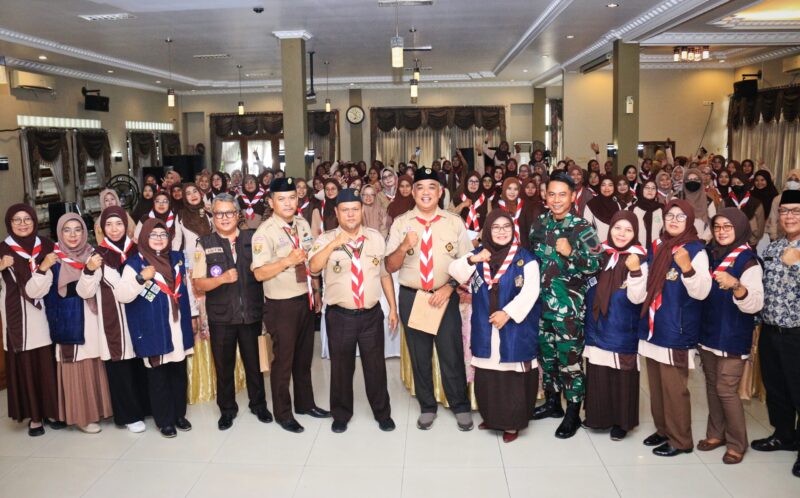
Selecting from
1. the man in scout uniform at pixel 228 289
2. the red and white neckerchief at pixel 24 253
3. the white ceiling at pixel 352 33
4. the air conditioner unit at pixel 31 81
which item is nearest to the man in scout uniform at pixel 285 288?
the man in scout uniform at pixel 228 289

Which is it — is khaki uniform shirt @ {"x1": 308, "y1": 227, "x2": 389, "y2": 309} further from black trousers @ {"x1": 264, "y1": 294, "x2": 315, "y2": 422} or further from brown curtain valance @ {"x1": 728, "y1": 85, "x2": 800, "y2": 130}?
brown curtain valance @ {"x1": 728, "y1": 85, "x2": 800, "y2": 130}

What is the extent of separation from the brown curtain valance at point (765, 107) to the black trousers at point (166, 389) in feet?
42.4

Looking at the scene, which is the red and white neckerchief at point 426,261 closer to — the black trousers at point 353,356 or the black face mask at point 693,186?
the black trousers at point 353,356

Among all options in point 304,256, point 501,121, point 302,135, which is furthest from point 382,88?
point 304,256

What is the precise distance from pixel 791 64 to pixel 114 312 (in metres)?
13.3

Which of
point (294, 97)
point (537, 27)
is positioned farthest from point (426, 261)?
point (537, 27)

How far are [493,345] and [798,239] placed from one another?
1.73 m

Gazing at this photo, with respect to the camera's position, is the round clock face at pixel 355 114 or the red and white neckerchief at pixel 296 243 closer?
the red and white neckerchief at pixel 296 243

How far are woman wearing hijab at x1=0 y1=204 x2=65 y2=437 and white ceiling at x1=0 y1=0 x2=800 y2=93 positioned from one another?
15.2ft

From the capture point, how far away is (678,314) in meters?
3.57

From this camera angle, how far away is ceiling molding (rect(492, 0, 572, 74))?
821cm

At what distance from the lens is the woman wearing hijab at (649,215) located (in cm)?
724

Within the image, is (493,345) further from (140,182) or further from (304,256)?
(140,182)

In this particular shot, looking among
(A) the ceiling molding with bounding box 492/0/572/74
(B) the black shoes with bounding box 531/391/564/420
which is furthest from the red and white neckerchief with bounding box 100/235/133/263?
(A) the ceiling molding with bounding box 492/0/572/74
